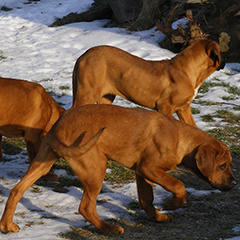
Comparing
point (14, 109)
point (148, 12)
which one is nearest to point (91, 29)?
point (148, 12)

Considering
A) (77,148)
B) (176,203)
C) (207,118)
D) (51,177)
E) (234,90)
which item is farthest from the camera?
(234,90)

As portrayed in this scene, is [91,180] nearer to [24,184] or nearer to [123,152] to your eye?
[123,152]

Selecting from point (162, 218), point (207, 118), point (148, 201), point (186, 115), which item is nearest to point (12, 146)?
point (186, 115)

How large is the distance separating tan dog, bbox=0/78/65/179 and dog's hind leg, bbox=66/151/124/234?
1.59m

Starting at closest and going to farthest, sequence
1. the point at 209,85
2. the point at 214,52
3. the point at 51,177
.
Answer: the point at 51,177 < the point at 214,52 < the point at 209,85

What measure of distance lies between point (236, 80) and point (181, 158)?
19.9 feet

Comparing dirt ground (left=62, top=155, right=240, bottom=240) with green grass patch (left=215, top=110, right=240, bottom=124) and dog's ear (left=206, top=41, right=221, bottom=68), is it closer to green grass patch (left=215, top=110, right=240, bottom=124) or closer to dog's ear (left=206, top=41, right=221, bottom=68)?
dog's ear (left=206, top=41, right=221, bottom=68)

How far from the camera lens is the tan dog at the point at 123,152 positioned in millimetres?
3789

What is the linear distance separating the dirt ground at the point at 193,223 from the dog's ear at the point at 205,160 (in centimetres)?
55

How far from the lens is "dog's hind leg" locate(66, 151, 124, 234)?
3.77 metres

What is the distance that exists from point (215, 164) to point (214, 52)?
9.62 ft

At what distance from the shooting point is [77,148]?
371 centimetres

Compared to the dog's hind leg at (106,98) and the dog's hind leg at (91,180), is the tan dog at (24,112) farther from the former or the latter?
A: the dog's hind leg at (91,180)

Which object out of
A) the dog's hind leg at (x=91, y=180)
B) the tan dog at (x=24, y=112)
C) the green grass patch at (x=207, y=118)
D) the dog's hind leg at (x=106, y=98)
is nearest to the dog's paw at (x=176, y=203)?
the dog's hind leg at (x=91, y=180)
